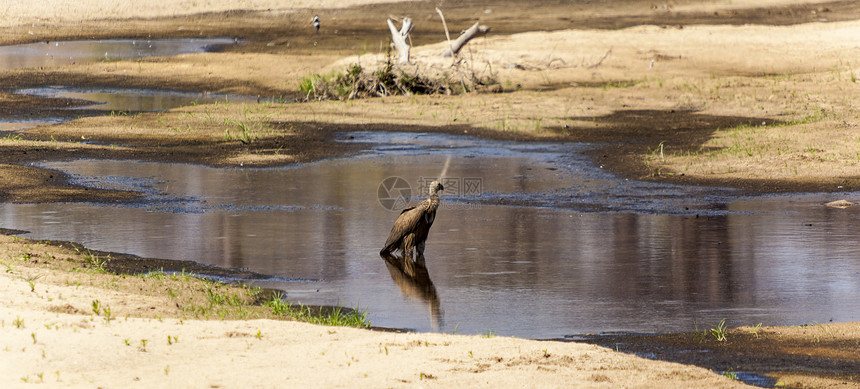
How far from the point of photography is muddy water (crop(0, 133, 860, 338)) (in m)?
9.46

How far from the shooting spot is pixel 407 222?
11.1m

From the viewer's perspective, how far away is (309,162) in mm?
18312

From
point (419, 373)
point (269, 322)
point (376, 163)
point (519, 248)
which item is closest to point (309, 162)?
point (376, 163)

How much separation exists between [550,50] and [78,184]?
64.9 ft

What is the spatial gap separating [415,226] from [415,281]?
0.75 meters

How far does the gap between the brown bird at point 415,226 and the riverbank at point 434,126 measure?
290 cm

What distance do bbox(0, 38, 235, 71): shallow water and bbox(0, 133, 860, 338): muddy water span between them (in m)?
21.8

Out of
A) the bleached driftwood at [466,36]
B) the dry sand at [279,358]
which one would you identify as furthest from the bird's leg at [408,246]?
the bleached driftwood at [466,36]

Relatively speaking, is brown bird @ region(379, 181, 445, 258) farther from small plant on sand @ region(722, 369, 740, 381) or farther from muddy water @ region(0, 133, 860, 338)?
small plant on sand @ region(722, 369, 740, 381)

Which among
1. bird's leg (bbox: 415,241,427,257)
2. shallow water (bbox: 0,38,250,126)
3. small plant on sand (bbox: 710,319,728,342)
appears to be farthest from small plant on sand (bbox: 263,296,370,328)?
shallow water (bbox: 0,38,250,126)

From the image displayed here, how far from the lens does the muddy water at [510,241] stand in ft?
31.0

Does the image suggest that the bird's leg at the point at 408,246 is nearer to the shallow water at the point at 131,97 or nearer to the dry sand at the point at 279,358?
the dry sand at the point at 279,358

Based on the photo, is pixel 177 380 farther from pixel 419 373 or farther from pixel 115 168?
pixel 115 168

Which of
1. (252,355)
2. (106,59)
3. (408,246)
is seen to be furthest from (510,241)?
(106,59)
